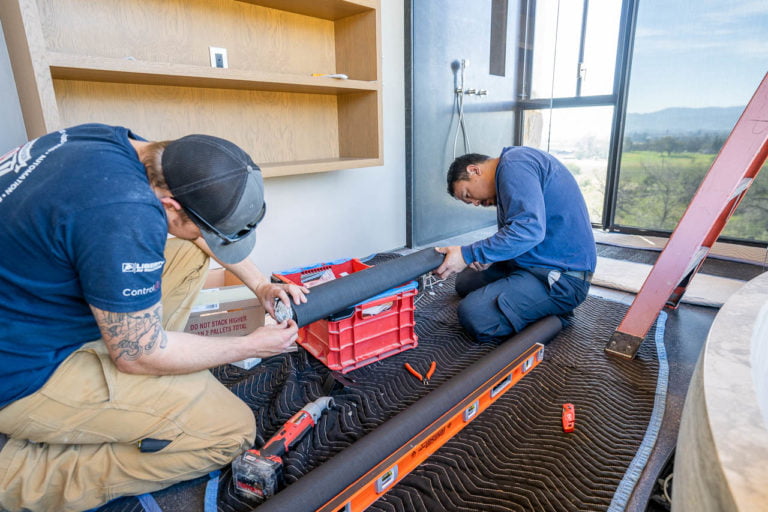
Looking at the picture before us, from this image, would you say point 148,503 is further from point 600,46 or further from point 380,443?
point 600,46

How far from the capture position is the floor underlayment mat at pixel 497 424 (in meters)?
1.11

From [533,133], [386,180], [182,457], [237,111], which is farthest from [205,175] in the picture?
[533,133]

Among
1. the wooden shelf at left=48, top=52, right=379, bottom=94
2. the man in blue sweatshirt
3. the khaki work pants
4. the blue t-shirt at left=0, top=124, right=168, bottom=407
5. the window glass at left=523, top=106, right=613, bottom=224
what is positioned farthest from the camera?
the window glass at left=523, top=106, right=613, bottom=224

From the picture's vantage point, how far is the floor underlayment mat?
1105mm

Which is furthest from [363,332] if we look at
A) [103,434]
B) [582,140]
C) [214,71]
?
[582,140]

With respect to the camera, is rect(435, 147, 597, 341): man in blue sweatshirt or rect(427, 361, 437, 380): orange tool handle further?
rect(435, 147, 597, 341): man in blue sweatshirt

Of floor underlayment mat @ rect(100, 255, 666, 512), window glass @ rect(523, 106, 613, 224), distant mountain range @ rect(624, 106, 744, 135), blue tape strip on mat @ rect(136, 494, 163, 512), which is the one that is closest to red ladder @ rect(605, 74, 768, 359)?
floor underlayment mat @ rect(100, 255, 666, 512)

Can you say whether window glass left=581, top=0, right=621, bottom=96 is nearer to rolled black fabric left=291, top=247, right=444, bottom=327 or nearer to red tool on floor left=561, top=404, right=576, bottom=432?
rolled black fabric left=291, top=247, right=444, bottom=327

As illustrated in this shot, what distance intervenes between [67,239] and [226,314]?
3.00 feet

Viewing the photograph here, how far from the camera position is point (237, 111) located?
2.28m

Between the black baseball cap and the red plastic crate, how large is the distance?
2.24 ft

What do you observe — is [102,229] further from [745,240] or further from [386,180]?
[745,240]

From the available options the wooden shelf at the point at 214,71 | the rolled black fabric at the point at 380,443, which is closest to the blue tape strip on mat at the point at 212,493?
the rolled black fabric at the point at 380,443

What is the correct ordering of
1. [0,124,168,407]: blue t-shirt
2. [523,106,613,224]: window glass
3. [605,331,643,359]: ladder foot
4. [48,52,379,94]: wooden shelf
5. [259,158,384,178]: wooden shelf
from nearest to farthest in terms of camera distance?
[0,124,168,407]: blue t-shirt
[48,52,379,94]: wooden shelf
[605,331,643,359]: ladder foot
[259,158,384,178]: wooden shelf
[523,106,613,224]: window glass
